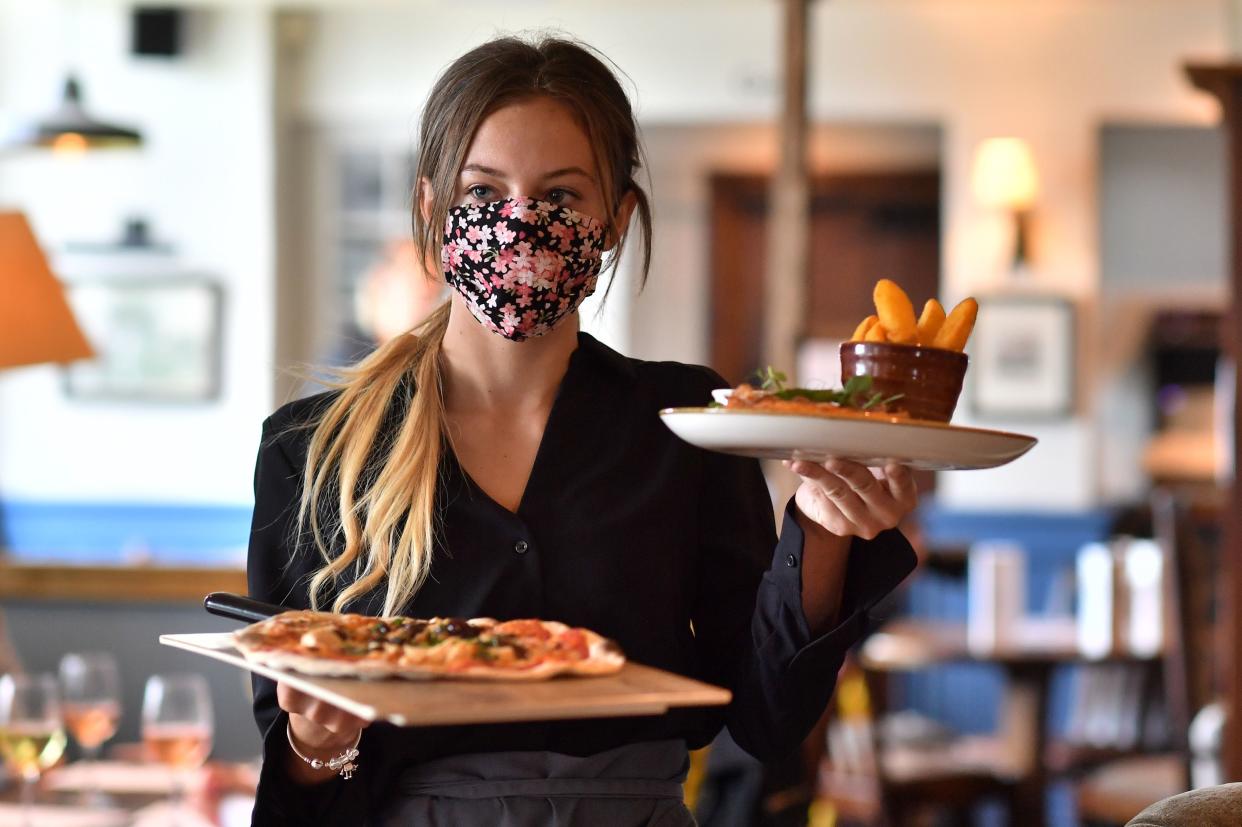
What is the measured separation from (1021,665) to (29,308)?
121 inches

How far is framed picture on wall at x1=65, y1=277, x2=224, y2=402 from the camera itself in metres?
7.59

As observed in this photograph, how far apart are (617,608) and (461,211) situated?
0.38 meters

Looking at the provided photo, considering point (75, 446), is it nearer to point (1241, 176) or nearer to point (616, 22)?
point (616, 22)

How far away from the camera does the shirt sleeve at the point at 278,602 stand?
1376 mm

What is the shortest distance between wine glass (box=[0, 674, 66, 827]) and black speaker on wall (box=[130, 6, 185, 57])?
572 centimetres

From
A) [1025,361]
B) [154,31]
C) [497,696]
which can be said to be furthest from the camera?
[154,31]

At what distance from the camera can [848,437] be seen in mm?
1212

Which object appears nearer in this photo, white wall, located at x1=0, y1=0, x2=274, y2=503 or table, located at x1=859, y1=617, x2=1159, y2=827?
table, located at x1=859, y1=617, x2=1159, y2=827

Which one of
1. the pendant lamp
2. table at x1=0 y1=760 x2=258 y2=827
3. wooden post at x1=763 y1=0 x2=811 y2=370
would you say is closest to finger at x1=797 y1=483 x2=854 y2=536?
table at x1=0 y1=760 x2=258 y2=827

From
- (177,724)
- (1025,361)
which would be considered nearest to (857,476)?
(177,724)

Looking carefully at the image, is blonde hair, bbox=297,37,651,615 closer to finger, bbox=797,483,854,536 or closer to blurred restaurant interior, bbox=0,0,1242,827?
finger, bbox=797,483,854,536

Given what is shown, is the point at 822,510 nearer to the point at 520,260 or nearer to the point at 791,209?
the point at 520,260

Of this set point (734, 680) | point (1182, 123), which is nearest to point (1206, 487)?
point (1182, 123)

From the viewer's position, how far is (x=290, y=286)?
7895 mm
